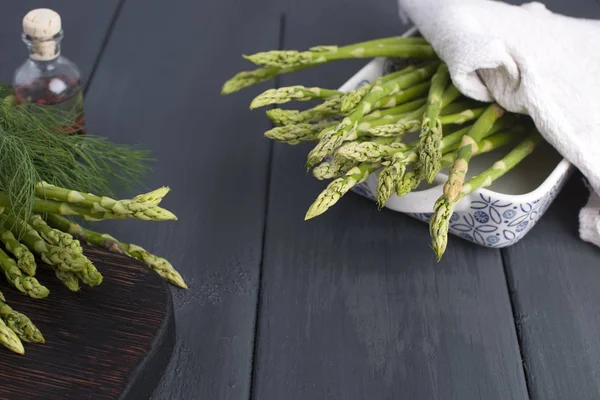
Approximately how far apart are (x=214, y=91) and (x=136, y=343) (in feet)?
1.52

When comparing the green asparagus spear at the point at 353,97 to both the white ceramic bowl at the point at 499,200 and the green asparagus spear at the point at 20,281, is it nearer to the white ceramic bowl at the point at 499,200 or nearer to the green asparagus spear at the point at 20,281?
the white ceramic bowl at the point at 499,200

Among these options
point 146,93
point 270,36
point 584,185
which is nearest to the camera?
point 584,185

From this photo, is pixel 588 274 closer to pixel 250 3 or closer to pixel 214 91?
pixel 214 91

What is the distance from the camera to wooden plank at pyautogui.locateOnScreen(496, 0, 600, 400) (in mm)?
724

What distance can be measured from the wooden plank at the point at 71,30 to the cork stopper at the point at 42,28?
188 mm

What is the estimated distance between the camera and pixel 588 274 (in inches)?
32.4

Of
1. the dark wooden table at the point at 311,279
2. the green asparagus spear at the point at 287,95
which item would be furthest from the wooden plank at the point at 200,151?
the green asparagus spear at the point at 287,95

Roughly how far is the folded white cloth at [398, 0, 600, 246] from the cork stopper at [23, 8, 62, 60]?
0.40m

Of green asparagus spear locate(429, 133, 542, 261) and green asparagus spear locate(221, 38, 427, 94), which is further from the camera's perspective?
green asparagus spear locate(221, 38, 427, 94)

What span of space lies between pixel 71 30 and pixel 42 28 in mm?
307

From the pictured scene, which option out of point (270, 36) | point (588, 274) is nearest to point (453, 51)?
point (588, 274)

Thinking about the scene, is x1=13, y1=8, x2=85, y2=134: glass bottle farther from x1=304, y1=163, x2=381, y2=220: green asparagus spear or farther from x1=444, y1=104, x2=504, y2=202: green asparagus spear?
x1=444, y1=104, x2=504, y2=202: green asparagus spear

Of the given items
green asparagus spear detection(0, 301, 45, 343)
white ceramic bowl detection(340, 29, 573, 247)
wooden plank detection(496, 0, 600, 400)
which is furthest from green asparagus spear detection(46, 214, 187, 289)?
wooden plank detection(496, 0, 600, 400)

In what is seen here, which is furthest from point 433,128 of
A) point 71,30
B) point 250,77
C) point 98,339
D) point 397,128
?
point 71,30
